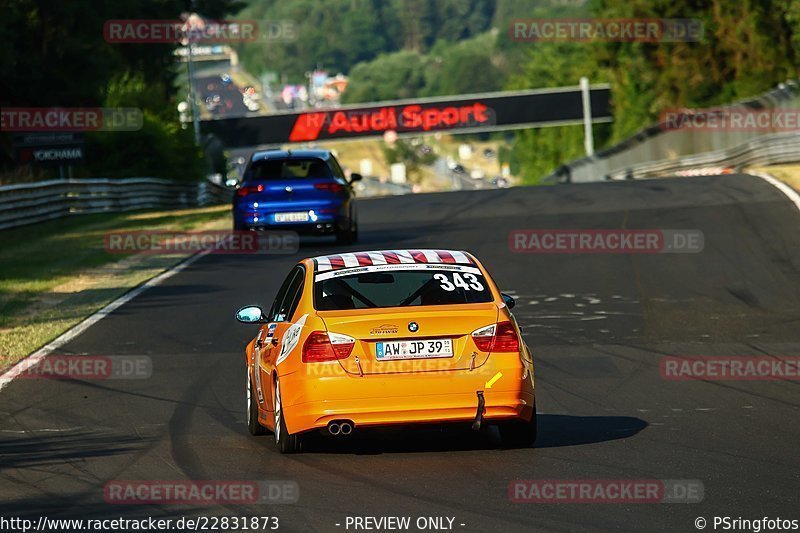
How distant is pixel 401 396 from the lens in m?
9.05

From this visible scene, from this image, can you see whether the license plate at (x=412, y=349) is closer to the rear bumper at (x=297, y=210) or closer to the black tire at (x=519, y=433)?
the black tire at (x=519, y=433)

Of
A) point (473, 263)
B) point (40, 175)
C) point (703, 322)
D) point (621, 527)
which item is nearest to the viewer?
point (621, 527)

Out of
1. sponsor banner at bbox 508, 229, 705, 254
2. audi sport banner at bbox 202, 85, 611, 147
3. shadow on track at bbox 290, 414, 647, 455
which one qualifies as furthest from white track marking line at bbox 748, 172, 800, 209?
audi sport banner at bbox 202, 85, 611, 147

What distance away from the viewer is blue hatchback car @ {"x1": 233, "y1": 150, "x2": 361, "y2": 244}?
81.7ft

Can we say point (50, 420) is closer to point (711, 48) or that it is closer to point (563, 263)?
point (563, 263)

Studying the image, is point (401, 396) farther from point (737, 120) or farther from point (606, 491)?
point (737, 120)

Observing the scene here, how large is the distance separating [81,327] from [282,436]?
772 cm

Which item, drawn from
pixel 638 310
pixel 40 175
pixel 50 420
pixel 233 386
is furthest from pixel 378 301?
pixel 40 175

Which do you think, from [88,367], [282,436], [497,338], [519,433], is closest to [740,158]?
[88,367]

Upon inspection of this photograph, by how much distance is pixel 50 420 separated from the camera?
1120 centimetres

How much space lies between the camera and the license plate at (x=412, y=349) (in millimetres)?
9109

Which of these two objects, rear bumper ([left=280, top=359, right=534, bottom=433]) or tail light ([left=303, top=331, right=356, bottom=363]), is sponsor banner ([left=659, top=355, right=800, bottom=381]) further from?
tail light ([left=303, top=331, right=356, bottom=363])

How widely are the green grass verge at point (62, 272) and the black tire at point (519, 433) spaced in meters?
6.16

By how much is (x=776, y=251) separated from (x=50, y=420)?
1305 centimetres
